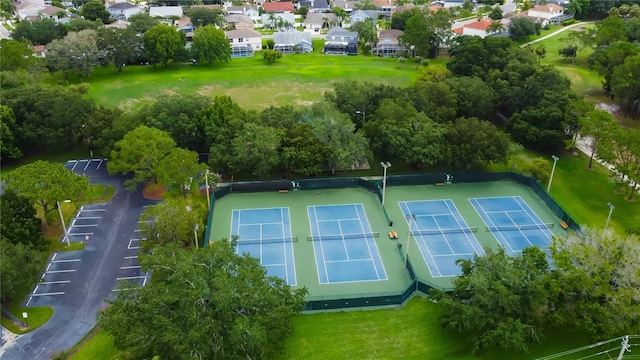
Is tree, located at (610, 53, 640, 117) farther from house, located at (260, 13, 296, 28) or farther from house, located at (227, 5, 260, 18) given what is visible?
house, located at (227, 5, 260, 18)

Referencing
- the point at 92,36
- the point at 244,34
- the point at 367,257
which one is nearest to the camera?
the point at 367,257

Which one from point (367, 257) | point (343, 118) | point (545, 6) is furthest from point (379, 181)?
point (545, 6)

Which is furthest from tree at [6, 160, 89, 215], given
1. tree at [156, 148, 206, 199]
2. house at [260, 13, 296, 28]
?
house at [260, 13, 296, 28]

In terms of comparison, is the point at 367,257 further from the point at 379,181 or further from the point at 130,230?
the point at 130,230

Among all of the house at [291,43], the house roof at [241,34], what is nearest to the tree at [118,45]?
the house roof at [241,34]

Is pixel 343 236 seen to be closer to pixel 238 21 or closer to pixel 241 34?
pixel 241 34

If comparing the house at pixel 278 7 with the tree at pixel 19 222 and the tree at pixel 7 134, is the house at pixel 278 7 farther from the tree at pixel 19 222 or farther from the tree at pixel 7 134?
the tree at pixel 19 222
